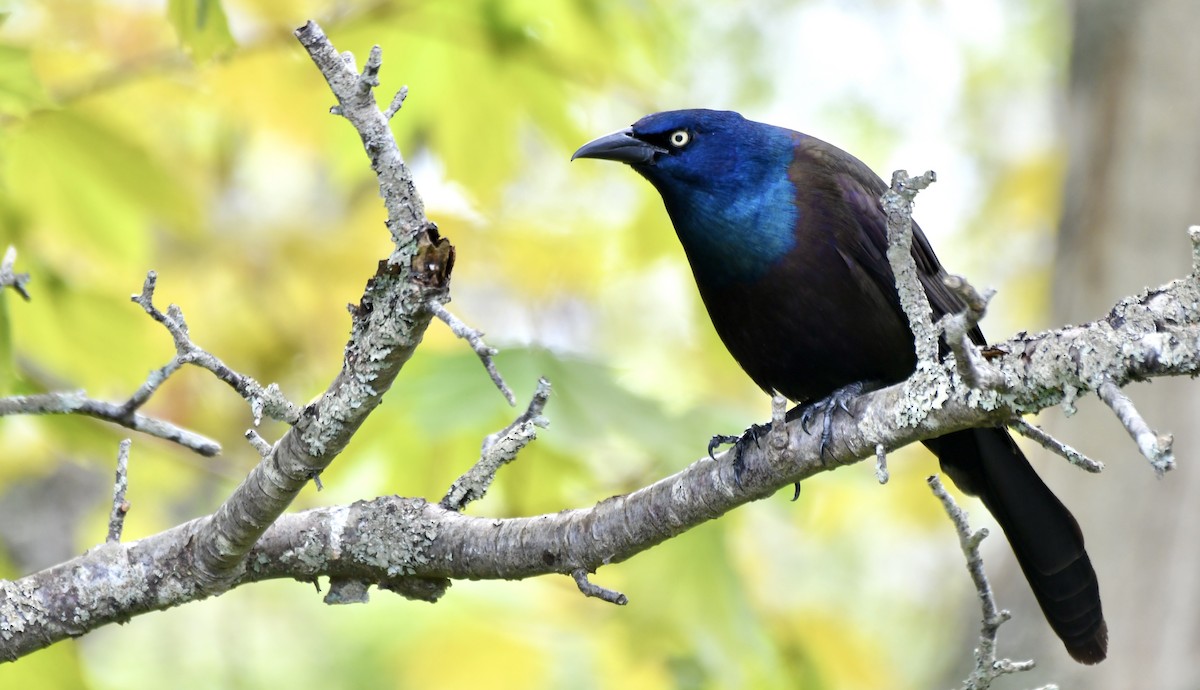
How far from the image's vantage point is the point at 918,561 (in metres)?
10.5

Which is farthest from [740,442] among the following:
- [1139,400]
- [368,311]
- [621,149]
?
[1139,400]

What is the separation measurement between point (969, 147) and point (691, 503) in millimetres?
7103

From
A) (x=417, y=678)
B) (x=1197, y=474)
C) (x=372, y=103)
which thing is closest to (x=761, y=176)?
(x=372, y=103)

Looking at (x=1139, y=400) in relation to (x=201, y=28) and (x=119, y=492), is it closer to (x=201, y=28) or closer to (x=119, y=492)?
(x=201, y=28)

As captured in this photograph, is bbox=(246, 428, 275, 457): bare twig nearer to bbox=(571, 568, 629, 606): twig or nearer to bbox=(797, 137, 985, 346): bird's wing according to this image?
bbox=(571, 568, 629, 606): twig

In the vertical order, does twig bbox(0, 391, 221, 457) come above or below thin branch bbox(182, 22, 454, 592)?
above

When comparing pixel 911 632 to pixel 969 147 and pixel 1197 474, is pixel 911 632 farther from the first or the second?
pixel 1197 474

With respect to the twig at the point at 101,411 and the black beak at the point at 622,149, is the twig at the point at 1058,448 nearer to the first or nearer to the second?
the twig at the point at 101,411

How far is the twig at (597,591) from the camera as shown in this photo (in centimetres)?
207

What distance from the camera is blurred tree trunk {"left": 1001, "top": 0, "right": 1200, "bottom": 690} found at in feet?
16.0

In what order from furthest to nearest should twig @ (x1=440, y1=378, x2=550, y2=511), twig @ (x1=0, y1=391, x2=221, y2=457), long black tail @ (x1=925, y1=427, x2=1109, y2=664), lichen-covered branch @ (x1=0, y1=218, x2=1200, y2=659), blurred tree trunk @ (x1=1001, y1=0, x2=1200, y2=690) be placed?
1. blurred tree trunk @ (x1=1001, y1=0, x2=1200, y2=690)
2. long black tail @ (x1=925, y1=427, x2=1109, y2=664)
3. twig @ (x1=0, y1=391, x2=221, y2=457)
4. lichen-covered branch @ (x1=0, y1=218, x2=1200, y2=659)
5. twig @ (x1=440, y1=378, x2=550, y2=511)

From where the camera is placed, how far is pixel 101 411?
2410 mm

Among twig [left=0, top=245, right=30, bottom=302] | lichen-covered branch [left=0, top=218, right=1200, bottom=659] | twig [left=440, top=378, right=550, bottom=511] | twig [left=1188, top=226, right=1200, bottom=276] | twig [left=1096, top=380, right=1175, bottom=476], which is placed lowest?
twig [left=1096, top=380, right=1175, bottom=476]

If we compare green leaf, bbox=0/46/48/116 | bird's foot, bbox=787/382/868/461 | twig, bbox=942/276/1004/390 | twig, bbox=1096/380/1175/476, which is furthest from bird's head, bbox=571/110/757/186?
twig, bbox=1096/380/1175/476
